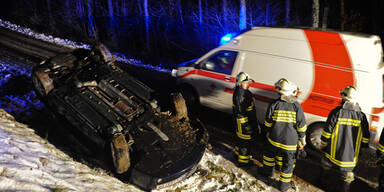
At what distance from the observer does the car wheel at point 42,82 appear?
4727 mm

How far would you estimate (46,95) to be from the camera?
15.5ft

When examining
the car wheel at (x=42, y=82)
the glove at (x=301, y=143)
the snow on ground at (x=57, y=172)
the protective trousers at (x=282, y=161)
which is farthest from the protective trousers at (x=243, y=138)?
the car wheel at (x=42, y=82)

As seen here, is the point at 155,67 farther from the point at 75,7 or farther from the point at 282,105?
the point at 75,7

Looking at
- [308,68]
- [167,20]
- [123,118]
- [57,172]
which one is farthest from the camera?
[167,20]

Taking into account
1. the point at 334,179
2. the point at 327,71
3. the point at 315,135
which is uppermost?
the point at 327,71

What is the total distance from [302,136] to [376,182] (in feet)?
5.55

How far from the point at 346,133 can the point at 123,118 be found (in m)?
3.43

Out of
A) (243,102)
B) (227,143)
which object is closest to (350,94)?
(243,102)

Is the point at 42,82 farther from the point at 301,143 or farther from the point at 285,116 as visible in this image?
the point at 301,143

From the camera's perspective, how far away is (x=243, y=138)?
4547 millimetres

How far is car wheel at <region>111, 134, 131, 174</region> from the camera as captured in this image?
361cm

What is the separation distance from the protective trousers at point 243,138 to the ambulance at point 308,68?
952mm

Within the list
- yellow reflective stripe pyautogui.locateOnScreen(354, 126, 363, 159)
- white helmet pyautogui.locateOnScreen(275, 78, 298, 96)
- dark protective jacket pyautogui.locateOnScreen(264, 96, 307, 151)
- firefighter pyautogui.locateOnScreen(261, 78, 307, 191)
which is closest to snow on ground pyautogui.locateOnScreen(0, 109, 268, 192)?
firefighter pyautogui.locateOnScreen(261, 78, 307, 191)

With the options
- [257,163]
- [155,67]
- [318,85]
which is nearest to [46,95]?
[257,163]
